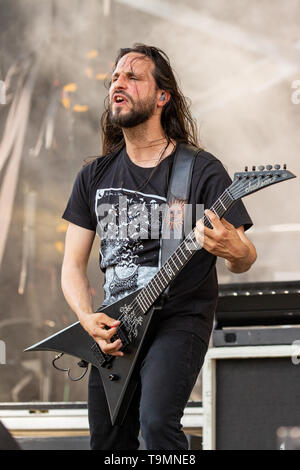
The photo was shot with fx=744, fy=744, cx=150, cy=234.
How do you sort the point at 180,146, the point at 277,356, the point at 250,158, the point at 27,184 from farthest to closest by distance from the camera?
the point at 27,184, the point at 250,158, the point at 277,356, the point at 180,146

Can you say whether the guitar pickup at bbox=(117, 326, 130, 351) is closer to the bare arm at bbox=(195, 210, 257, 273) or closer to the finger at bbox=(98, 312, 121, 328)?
the finger at bbox=(98, 312, 121, 328)

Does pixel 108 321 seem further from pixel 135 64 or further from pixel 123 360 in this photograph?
pixel 135 64

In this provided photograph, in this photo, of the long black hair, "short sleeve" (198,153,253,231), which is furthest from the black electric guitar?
the long black hair

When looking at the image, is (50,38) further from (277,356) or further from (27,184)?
(277,356)

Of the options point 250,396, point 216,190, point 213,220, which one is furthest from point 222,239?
point 250,396

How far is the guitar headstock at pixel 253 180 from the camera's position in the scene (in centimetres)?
235

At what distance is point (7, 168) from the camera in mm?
4520

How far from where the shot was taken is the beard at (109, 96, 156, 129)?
281 centimetres

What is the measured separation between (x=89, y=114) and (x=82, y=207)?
1724mm

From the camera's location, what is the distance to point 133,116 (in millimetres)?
2811

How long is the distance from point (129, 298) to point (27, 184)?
6.80ft

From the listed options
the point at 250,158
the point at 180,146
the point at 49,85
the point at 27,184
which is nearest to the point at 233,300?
the point at 180,146

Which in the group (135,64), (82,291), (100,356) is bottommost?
(100,356)

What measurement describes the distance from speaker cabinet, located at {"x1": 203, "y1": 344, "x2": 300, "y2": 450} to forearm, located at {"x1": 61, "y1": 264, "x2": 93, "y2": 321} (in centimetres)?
72
